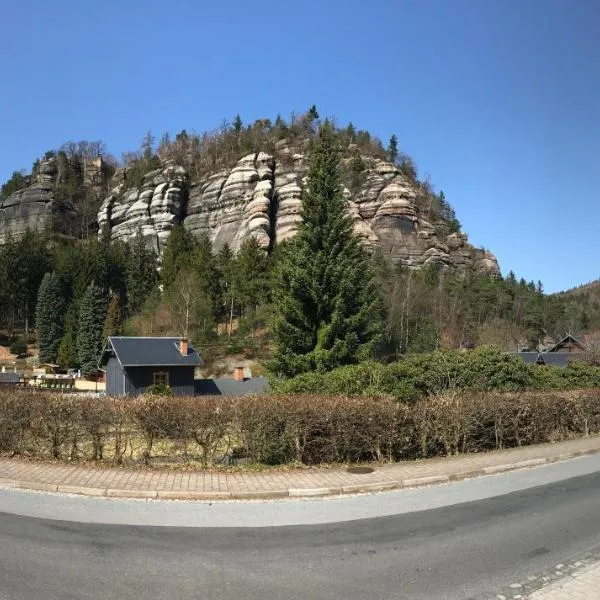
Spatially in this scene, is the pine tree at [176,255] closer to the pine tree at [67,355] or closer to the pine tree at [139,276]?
the pine tree at [139,276]

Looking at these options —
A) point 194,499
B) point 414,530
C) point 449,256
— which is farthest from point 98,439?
point 449,256

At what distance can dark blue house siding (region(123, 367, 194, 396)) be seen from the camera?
41.4 metres

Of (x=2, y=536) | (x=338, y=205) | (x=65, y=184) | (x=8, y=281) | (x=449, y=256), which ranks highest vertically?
(x=65, y=184)

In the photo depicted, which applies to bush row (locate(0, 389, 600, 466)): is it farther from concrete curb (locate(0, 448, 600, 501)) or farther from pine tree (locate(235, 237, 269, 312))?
pine tree (locate(235, 237, 269, 312))

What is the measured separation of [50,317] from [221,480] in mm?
73272

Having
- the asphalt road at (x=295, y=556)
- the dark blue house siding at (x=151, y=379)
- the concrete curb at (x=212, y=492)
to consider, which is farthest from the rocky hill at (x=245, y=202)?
the asphalt road at (x=295, y=556)

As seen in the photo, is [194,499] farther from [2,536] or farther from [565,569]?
[565,569]

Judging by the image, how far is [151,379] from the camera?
139 feet

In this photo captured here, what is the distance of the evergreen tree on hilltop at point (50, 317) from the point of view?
242 ft

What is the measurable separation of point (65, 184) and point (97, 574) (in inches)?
5558

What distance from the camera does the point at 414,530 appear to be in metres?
7.84

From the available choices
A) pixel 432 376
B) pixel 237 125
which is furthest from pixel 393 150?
pixel 432 376

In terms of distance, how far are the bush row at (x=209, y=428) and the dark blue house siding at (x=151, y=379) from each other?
28325 millimetres

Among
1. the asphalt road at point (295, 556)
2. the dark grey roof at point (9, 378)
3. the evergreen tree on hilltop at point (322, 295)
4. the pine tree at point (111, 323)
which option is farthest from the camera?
the pine tree at point (111, 323)
